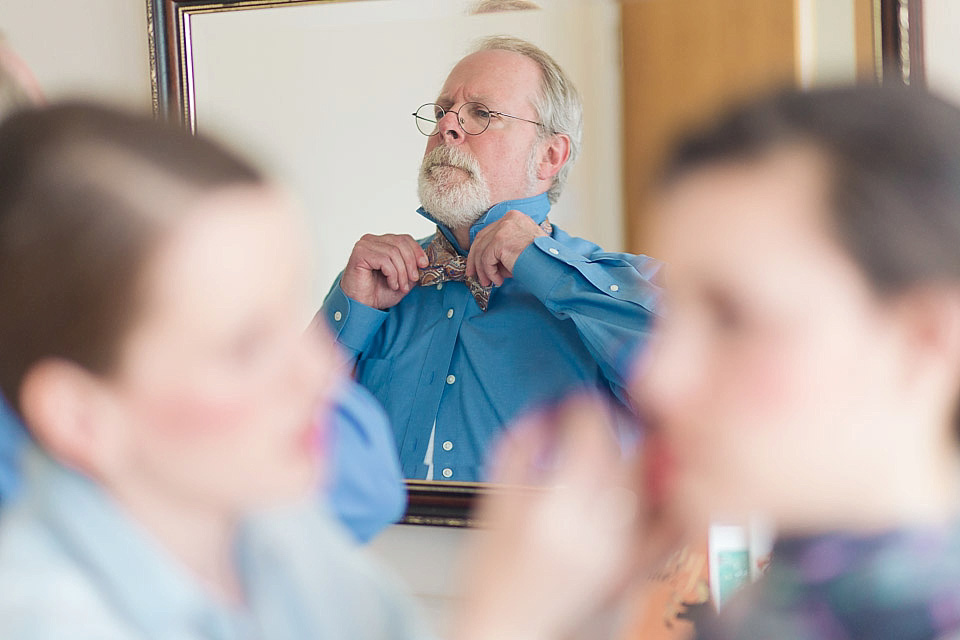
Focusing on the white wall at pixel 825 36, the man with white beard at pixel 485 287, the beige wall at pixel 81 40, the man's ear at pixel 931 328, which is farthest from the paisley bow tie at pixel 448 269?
the man's ear at pixel 931 328

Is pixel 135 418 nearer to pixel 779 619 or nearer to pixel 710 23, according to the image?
pixel 779 619

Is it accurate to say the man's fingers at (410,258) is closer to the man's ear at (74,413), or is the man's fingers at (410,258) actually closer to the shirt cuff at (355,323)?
the shirt cuff at (355,323)

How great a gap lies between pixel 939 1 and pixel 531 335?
761 mm

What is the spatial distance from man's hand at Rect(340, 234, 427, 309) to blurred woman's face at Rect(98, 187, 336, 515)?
1.05 meters

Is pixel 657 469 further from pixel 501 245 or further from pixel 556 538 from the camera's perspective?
pixel 501 245

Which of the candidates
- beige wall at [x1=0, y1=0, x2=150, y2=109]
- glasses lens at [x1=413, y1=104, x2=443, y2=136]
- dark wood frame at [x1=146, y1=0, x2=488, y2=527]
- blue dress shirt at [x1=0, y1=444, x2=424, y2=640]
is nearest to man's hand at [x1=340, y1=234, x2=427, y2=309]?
glasses lens at [x1=413, y1=104, x2=443, y2=136]

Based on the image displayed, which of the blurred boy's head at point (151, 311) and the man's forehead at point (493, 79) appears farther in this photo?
the man's forehead at point (493, 79)

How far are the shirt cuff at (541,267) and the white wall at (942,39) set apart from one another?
0.60m

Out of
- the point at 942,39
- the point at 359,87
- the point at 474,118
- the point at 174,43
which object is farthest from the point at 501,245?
the point at 174,43

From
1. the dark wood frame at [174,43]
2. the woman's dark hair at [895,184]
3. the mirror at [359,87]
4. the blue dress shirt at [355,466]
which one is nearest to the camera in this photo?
the woman's dark hair at [895,184]

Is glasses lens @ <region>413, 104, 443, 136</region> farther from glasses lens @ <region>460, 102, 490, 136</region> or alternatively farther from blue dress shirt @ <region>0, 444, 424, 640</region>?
blue dress shirt @ <region>0, 444, 424, 640</region>

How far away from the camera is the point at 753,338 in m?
0.33

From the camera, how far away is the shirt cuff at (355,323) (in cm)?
141

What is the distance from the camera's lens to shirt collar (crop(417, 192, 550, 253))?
4.37 feet
